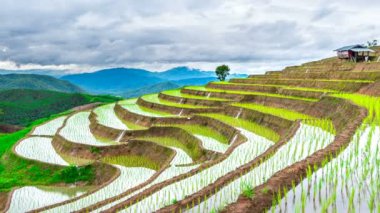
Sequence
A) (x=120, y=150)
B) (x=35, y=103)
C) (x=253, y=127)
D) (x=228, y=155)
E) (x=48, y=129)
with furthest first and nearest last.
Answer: (x=35, y=103), (x=48, y=129), (x=120, y=150), (x=253, y=127), (x=228, y=155)

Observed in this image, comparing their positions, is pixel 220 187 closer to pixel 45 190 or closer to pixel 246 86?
pixel 45 190

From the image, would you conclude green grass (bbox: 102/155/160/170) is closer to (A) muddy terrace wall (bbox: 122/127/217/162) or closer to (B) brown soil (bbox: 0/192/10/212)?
(A) muddy terrace wall (bbox: 122/127/217/162)

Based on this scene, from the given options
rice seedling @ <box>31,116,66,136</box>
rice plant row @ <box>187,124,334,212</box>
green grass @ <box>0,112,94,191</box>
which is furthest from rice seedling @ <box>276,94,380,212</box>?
rice seedling @ <box>31,116,66,136</box>

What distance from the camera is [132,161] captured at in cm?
2342

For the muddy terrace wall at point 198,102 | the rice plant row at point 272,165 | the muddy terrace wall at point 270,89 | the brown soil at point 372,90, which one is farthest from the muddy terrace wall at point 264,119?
the brown soil at point 372,90

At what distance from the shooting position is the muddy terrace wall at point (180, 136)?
1838cm

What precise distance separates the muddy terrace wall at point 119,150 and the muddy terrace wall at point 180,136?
1.09 metres

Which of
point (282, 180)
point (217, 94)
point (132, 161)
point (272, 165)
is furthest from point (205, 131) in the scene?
point (282, 180)

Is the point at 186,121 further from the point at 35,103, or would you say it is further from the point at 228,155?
the point at 35,103

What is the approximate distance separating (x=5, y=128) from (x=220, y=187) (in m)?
63.3

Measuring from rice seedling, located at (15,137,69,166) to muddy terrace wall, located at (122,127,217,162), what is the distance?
14.5 feet

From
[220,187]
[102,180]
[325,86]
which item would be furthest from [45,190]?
[325,86]

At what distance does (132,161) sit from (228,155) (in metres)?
10.3

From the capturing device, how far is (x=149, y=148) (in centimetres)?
2316
